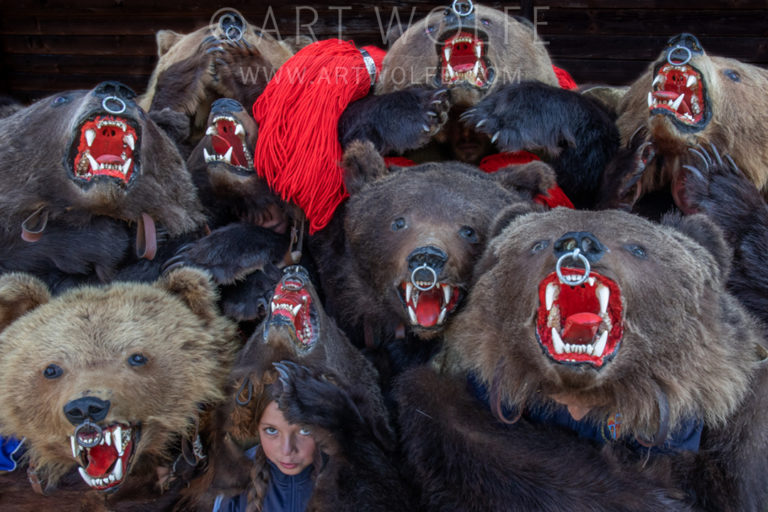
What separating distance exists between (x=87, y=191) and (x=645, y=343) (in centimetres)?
224

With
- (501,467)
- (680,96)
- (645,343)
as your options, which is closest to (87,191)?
(501,467)

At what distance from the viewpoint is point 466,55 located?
3.40 meters

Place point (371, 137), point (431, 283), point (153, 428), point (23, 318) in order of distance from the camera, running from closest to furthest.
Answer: point (431, 283)
point (153, 428)
point (23, 318)
point (371, 137)

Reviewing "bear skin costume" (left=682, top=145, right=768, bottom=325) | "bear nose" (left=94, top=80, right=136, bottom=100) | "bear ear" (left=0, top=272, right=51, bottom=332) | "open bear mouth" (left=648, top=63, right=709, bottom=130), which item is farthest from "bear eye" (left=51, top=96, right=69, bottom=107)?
"bear skin costume" (left=682, top=145, right=768, bottom=325)

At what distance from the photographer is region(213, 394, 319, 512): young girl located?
2.57 m

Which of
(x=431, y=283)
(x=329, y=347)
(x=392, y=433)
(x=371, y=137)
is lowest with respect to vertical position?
(x=392, y=433)

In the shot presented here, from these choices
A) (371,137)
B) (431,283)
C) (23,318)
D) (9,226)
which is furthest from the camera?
(371,137)

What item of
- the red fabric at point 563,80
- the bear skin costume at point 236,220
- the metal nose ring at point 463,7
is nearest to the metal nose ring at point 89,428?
the bear skin costume at point 236,220

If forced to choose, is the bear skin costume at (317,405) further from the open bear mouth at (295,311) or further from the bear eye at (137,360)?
the bear eye at (137,360)

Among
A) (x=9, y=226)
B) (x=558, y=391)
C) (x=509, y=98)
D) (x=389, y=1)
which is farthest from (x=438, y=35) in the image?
(x=389, y=1)

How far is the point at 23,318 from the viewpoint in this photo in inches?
110

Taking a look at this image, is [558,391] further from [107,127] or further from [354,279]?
[107,127]

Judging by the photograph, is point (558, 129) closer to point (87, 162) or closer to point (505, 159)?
point (505, 159)

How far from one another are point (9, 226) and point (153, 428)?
1148 mm
